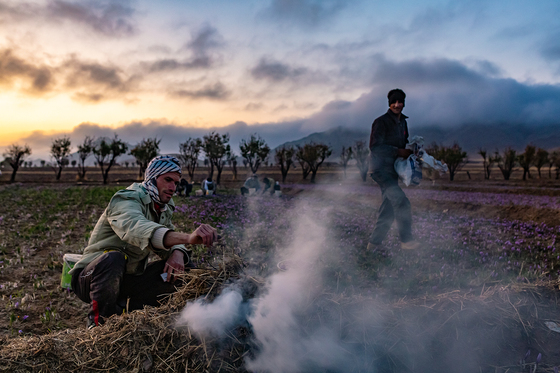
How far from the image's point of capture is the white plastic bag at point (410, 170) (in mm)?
4794

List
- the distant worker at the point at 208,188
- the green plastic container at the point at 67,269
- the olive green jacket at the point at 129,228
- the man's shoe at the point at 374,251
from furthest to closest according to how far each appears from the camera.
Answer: the distant worker at the point at 208,188, the man's shoe at the point at 374,251, the green plastic container at the point at 67,269, the olive green jacket at the point at 129,228

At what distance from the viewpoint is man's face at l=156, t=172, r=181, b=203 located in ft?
9.81

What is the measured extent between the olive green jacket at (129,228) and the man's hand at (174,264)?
13 cm

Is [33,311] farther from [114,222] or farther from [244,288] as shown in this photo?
→ [244,288]

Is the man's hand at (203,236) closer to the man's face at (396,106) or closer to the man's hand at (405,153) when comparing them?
the man's hand at (405,153)

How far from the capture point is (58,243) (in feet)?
23.7

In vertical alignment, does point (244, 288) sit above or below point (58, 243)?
above

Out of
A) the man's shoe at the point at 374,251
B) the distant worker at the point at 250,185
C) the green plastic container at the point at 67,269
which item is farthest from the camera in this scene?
the distant worker at the point at 250,185

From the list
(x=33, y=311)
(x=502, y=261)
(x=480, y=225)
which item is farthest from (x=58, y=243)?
(x=480, y=225)

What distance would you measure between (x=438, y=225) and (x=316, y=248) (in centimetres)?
476

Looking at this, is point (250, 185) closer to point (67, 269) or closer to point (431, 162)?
point (431, 162)

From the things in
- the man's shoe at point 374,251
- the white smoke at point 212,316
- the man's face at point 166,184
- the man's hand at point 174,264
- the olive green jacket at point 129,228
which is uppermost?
the man's face at point 166,184

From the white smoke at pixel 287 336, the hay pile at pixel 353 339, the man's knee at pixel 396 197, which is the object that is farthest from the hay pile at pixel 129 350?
the man's knee at pixel 396 197

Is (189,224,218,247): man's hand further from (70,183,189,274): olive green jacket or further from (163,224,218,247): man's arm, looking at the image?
(70,183,189,274): olive green jacket
